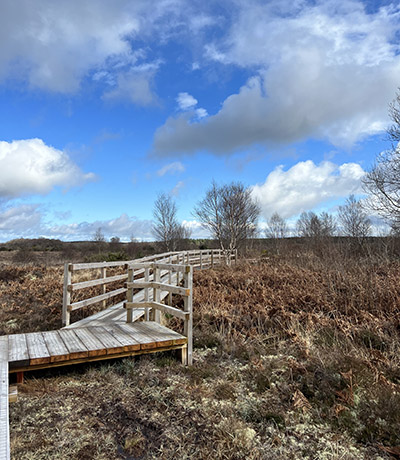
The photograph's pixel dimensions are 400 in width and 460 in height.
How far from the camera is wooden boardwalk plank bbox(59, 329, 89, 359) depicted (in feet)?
14.2

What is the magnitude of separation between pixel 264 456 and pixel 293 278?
7776mm

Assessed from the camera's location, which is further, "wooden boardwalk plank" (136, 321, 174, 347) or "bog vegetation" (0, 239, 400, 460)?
"wooden boardwalk plank" (136, 321, 174, 347)

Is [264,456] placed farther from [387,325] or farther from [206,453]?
[387,325]

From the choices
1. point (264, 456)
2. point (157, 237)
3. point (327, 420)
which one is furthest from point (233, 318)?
point (157, 237)

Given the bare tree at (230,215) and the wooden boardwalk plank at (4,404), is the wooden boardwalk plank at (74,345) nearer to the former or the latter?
the wooden boardwalk plank at (4,404)

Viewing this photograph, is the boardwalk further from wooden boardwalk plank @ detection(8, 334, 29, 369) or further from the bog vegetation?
the bog vegetation

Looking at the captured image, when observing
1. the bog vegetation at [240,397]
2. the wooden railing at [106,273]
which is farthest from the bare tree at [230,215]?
the bog vegetation at [240,397]

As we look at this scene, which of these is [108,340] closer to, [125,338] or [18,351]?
[125,338]

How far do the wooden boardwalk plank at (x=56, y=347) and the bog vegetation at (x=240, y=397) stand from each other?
1.20 feet

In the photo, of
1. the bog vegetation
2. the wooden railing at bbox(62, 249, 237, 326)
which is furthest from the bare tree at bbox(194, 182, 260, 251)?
the bog vegetation

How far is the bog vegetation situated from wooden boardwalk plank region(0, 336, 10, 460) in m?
0.41

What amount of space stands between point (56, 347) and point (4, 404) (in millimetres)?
1746

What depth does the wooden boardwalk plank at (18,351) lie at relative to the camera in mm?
4027

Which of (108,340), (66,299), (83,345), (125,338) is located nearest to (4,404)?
(83,345)
